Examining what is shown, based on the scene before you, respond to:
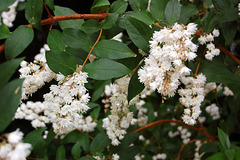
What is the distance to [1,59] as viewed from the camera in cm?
237

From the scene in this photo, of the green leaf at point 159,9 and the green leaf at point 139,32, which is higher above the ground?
the green leaf at point 159,9

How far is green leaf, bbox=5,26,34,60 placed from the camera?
94cm

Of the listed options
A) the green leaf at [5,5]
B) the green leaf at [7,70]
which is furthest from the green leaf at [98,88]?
the green leaf at [7,70]

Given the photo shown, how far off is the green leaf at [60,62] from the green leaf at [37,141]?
60 centimetres

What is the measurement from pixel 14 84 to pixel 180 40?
0.64m

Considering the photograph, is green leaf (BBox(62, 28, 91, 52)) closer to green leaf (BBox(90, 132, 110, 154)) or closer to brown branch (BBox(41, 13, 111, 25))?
brown branch (BBox(41, 13, 111, 25))

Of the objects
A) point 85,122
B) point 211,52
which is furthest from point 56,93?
point 85,122

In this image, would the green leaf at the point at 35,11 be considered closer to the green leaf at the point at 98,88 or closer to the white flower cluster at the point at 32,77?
the white flower cluster at the point at 32,77

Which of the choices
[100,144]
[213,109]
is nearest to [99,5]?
[100,144]

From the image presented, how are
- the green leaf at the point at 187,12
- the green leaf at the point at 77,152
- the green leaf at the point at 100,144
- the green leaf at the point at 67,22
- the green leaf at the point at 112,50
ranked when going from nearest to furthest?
1. the green leaf at the point at 112,50
2. the green leaf at the point at 67,22
3. the green leaf at the point at 187,12
4. the green leaf at the point at 100,144
5. the green leaf at the point at 77,152

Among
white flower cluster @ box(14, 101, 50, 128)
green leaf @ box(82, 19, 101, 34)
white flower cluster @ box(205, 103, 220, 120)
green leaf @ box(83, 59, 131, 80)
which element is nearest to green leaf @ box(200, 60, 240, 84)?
green leaf @ box(83, 59, 131, 80)

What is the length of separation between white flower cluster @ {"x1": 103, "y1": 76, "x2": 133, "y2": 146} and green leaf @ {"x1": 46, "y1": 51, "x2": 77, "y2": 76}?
1.18 ft

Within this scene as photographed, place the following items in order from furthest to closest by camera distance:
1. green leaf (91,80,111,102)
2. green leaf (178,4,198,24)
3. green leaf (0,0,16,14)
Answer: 1. green leaf (91,80,111,102)
2. green leaf (178,4,198,24)
3. green leaf (0,0,16,14)

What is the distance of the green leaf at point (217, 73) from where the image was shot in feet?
3.78
